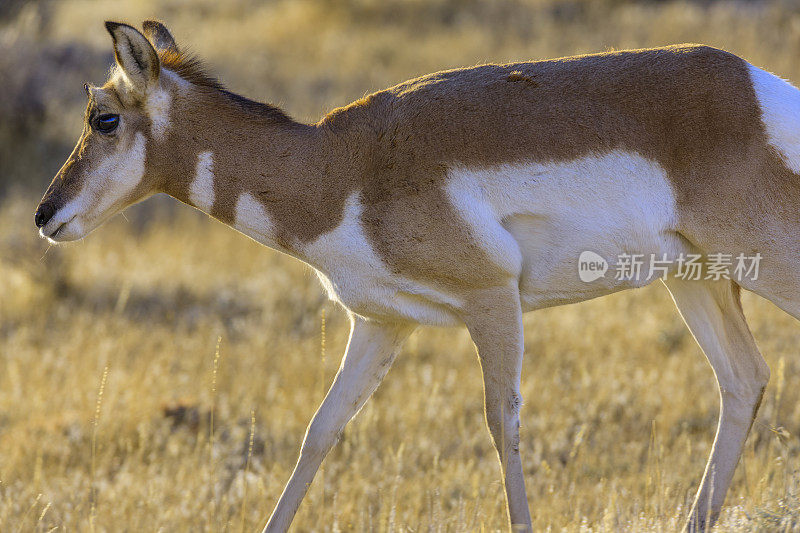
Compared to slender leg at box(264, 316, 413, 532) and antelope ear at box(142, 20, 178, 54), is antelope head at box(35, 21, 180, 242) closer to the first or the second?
antelope ear at box(142, 20, 178, 54)

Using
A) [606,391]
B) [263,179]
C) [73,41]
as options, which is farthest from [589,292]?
[73,41]

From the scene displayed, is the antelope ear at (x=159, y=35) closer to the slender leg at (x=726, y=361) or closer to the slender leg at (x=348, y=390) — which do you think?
the slender leg at (x=348, y=390)

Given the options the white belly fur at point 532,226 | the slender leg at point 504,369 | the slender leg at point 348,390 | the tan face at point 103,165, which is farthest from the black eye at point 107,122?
the slender leg at point 504,369

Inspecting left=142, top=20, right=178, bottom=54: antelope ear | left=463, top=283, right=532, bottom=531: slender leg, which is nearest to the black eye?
left=142, top=20, right=178, bottom=54: antelope ear

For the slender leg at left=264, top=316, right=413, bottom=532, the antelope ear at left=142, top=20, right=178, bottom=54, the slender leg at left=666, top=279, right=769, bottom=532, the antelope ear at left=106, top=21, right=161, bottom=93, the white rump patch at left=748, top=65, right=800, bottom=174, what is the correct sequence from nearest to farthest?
the antelope ear at left=106, top=21, right=161, bottom=93 < the white rump patch at left=748, top=65, right=800, bottom=174 < the antelope ear at left=142, top=20, right=178, bottom=54 < the slender leg at left=264, top=316, right=413, bottom=532 < the slender leg at left=666, top=279, right=769, bottom=532

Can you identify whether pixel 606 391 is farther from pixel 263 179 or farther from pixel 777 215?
pixel 263 179

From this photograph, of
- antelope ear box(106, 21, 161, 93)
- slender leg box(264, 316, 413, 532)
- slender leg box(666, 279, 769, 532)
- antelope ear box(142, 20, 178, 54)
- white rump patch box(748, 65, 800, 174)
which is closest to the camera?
antelope ear box(106, 21, 161, 93)

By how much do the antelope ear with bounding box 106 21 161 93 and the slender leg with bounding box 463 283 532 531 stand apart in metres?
1.81

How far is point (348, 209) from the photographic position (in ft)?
14.1

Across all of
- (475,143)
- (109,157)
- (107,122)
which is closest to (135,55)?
(107,122)

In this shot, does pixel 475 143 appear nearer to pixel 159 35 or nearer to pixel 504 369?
pixel 504 369

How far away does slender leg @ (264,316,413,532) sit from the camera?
15.8 ft

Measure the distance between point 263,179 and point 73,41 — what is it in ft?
58.9

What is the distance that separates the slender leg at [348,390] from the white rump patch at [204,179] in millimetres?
1053
